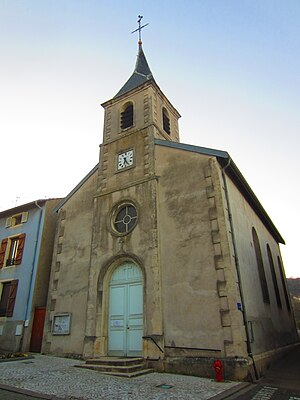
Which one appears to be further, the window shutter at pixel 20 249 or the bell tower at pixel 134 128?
the window shutter at pixel 20 249

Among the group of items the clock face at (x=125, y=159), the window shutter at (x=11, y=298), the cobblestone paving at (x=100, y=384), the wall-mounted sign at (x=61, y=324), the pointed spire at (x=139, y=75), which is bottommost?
the cobblestone paving at (x=100, y=384)

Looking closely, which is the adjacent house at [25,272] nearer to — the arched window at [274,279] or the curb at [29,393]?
the curb at [29,393]

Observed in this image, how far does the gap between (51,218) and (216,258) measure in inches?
338

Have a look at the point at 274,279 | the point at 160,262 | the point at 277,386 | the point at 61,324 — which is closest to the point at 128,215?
the point at 160,262

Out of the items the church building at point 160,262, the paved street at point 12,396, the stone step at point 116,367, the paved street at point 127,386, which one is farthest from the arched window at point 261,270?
the paved street at point 12,396

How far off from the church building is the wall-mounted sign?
5 centimetres

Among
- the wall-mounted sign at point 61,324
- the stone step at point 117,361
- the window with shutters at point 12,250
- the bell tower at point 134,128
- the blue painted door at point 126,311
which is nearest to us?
the stone step at point 117,361

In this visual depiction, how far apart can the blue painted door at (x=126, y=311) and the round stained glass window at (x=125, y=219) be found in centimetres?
122

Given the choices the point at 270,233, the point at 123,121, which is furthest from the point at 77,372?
the point at 270,233

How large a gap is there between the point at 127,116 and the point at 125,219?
16.4 ft

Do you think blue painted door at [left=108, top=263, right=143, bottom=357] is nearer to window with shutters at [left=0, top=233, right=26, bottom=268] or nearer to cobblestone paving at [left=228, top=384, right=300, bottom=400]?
cobblestone paving at [left=228, top=384, right=300, bottom=400]

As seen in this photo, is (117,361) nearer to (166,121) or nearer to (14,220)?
(166,121)

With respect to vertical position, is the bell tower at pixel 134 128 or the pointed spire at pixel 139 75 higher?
the pointed spire at pixel 139 75

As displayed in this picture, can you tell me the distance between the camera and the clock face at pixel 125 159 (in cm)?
1089
